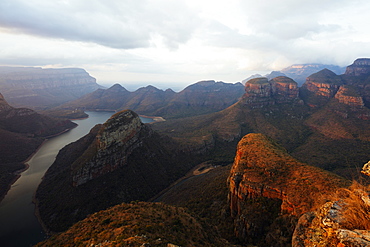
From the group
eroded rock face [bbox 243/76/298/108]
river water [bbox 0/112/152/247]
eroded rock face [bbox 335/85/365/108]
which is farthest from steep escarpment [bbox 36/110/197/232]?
eroded rock face [bbox 335/85/365/108]

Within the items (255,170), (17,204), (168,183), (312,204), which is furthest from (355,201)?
(17,204)

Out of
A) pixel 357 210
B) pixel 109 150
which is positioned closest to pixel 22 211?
pixel 109 150

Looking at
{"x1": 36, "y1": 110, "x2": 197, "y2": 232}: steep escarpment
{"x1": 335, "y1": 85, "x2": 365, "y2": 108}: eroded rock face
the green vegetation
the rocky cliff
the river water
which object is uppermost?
the rocky cliff

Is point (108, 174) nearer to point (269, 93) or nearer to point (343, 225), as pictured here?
point (343, 225)

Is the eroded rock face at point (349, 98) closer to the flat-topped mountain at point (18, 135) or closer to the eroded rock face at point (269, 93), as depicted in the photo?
the eroded rock face at point (269, 93)

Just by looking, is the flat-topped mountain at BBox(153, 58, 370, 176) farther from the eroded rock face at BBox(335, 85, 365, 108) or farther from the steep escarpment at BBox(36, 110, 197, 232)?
the steep escarpment at BBox(36, 110, 197, 232)

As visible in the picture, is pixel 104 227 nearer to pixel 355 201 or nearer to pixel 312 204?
pixel 355 201
